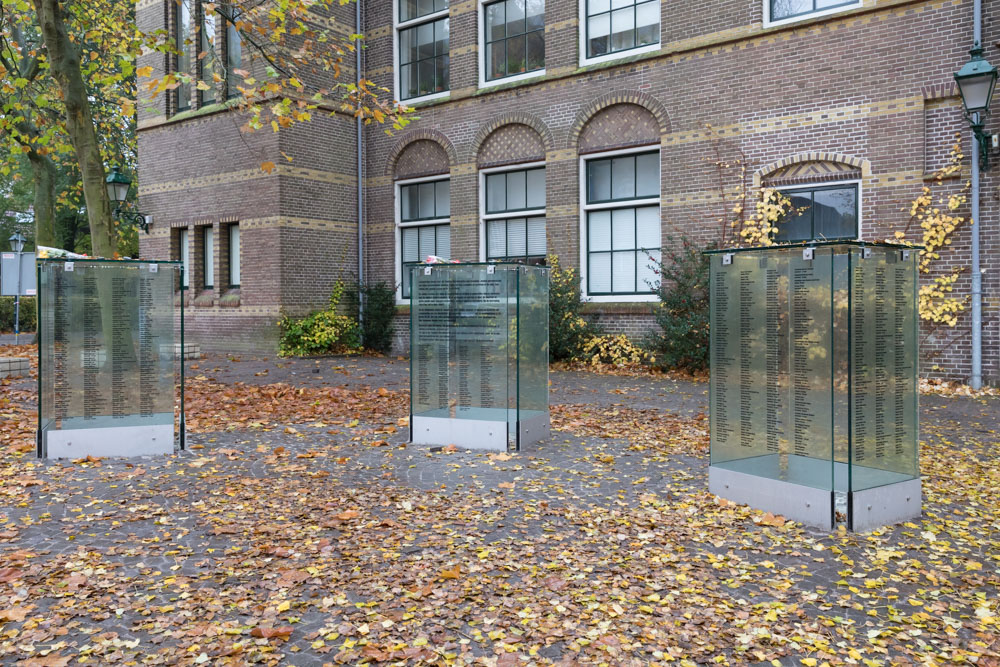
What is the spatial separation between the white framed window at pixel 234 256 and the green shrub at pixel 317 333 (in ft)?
7.06

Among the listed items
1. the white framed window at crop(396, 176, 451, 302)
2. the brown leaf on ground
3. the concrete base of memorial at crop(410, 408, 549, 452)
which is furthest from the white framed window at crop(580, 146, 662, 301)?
the brown leaf on ground

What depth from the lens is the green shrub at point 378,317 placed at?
17.0 m

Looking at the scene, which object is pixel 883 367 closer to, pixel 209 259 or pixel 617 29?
pixel 617 29

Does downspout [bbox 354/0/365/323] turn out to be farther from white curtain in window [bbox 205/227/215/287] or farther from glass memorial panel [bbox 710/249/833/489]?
glass memorial panel [bbox 710/249/833/489]

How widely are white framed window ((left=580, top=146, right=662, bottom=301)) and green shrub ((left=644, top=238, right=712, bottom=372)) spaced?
0.60m

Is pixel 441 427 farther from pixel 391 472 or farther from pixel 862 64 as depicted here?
pixel 862 64

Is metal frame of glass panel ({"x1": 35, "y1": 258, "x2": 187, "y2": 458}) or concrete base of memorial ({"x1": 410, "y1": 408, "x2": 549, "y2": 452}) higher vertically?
metal frame of glass panel ({"x1": 35, "y1": 258, "x2": 187, "y2": 458})

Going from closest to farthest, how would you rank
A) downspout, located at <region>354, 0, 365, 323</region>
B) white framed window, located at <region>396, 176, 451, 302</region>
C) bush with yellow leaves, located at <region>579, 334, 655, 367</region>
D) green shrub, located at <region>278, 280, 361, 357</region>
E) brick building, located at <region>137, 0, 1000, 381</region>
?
1. brick building, located at <region>137, 0, 1000, 381</region>
2. bush with yellow leaves, located at <region>579, 334, 655, 367</region>
3. green shrub, located at <region>278, 280, 361, 357</region>
4. white framed window, located at <region>396, 176, 451, 302</region>
5. downspout, located at <region>354, 0, 365, 323</region>

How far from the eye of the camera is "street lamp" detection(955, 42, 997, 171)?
31.9 feet

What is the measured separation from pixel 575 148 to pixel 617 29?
2260 mm

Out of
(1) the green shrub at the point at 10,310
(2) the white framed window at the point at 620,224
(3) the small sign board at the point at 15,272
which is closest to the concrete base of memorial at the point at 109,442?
(2) the white framed window at the point at 620,224

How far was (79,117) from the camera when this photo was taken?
977 centimetres

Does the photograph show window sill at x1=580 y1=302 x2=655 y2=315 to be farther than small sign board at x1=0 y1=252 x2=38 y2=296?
No

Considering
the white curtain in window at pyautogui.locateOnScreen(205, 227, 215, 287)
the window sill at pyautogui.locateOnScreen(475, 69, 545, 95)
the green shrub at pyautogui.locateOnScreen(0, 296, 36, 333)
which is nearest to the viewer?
the window sill at pyautogui.locateOnScreen(475, 69, 545, 95)
